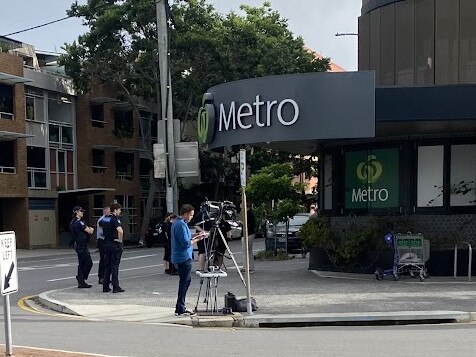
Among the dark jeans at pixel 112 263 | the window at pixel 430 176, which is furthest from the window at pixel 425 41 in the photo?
the dark jeans at pixel 112 263

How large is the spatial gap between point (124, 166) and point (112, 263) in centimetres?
3092

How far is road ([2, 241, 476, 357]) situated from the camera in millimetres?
8477

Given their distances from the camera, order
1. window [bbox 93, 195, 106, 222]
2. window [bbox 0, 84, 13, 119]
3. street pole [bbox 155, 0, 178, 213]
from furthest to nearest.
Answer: window [bbox 93, 195, 106, 222], window [bbox 0, 84, 13, 119], street pole [bbox 155, 0, 178, 213]

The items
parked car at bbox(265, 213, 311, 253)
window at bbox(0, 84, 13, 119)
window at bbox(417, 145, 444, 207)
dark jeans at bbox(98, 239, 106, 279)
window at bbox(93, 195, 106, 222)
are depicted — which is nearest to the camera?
dark jeans at bbox(98, 239, 106, 279)

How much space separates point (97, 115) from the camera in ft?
141

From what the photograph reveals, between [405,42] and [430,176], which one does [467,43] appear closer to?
[405,42]

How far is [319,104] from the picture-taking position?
50.1ft

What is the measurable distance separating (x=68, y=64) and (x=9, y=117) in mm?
4591

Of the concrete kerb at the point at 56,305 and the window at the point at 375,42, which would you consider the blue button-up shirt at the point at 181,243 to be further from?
the window at the point at 375,42

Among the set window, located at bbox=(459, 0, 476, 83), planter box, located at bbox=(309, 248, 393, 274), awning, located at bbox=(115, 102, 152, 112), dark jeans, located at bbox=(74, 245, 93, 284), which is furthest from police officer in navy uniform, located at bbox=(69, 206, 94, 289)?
awning, located at bbox=(115, 102, 152, 112)

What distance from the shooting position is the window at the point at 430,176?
16.4m

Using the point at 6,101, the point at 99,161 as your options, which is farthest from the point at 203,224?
the point at 99,161

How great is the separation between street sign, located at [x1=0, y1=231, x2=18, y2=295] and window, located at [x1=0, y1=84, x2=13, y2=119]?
29.3 m

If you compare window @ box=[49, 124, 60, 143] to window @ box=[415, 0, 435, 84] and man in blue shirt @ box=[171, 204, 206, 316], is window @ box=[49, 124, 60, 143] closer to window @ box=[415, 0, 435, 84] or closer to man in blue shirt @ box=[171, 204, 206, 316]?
window @ box=[415, 0, 435, 84]
